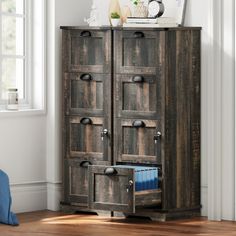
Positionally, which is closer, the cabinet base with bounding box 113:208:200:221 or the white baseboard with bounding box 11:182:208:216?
the cabinet base with bounding box 113:208:200:221

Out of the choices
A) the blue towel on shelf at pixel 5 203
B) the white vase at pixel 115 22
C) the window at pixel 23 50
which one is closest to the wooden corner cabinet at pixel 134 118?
the white vase at pixel 115 22

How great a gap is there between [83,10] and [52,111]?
800mm

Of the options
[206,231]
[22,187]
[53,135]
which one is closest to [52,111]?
[53,135]

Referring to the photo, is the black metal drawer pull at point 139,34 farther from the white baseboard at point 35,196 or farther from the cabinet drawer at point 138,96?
the white baseboard at point 35,196

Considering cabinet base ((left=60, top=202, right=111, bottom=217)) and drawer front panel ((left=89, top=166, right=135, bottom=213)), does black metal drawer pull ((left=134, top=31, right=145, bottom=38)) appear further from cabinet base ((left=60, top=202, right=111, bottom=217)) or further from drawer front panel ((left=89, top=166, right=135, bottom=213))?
cabinet base ((left=60, top=202, right=111, bottom=217))

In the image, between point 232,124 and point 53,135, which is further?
point 53,135

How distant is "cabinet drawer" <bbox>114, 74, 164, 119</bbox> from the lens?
5887mm

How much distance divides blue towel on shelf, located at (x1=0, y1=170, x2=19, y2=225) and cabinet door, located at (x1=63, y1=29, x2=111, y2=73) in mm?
941

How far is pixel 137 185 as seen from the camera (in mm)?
5812

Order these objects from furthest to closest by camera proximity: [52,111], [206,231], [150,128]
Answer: [52,111] → [150,128] → [206,231]

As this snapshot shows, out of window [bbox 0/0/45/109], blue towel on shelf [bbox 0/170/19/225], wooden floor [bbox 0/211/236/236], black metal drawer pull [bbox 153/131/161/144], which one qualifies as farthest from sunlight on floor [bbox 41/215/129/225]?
window [bbox 0/0/45/109]

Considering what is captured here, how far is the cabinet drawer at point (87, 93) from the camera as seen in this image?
6.06 metres

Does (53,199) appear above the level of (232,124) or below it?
below

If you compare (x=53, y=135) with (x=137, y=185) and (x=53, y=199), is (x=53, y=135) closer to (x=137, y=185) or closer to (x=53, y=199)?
(x=53, y=199)
